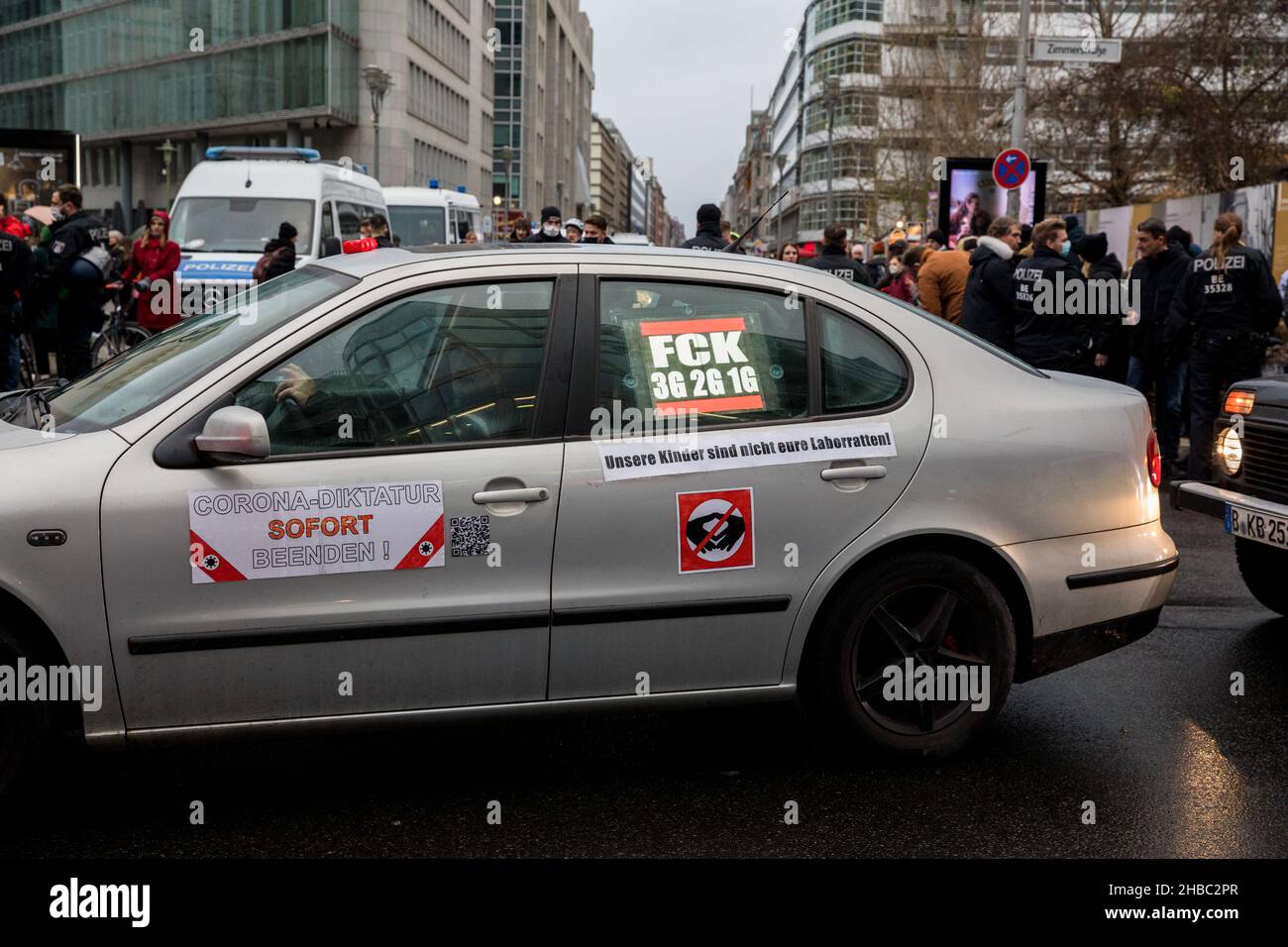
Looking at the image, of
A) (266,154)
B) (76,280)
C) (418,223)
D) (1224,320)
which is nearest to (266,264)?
(76,280)

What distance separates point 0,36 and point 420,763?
74.1m

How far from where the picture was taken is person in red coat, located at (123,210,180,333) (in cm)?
1513

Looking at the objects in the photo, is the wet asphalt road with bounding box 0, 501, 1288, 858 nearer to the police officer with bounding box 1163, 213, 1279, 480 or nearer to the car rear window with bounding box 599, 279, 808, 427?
the car rear window with bounding box 599, 279, 808, 427

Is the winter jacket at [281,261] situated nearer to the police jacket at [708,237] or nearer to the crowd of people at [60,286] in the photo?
the crowd of people at [60,286]

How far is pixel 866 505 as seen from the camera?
13.8ft

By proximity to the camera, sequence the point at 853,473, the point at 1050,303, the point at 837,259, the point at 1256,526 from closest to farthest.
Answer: the point at 853,473
the point at 1256,526
the point at 1050,303
the point at 837,259

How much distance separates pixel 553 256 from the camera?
425 cm

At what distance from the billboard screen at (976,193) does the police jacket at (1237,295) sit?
9.25 meters

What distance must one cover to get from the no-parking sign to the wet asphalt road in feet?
43.5

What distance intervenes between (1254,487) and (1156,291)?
5.50 m

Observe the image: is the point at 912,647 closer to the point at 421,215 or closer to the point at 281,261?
the point at 281,261

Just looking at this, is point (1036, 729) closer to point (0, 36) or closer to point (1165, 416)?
point (1165, 416)

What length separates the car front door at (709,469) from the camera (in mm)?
3996
